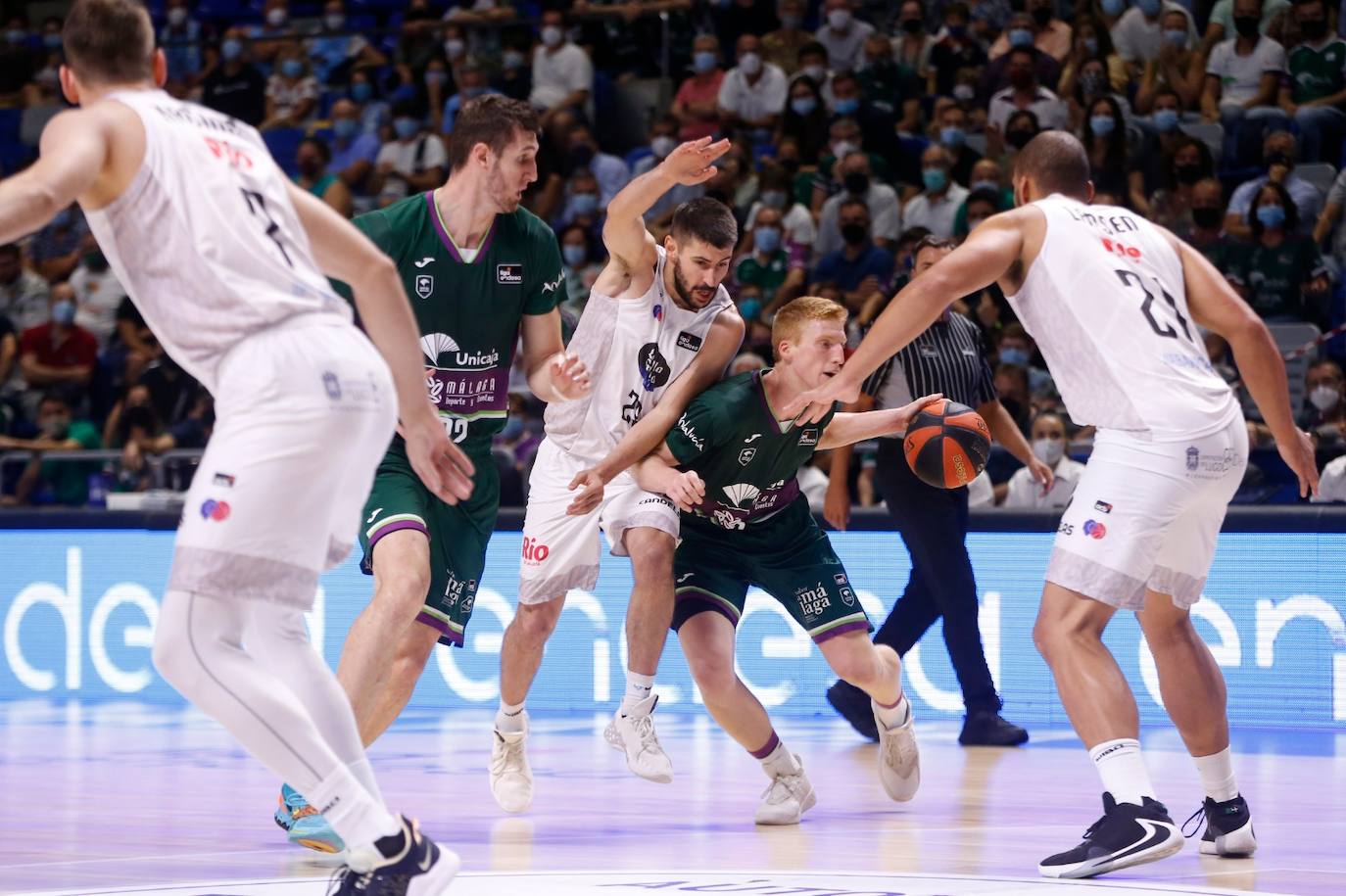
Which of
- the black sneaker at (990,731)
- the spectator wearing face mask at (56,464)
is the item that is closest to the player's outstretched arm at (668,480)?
the black sneaker at (990,731)

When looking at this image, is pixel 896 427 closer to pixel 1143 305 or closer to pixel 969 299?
pixel 1143 305

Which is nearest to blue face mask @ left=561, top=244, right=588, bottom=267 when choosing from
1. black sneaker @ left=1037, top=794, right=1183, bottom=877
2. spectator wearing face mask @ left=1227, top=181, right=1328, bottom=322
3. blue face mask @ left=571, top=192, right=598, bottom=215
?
blue face mask @ left=571, top=192, right=598, bottom=215

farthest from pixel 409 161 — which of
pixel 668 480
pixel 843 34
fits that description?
pixel 668 480

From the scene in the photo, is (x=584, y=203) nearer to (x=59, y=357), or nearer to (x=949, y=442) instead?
(x=59, y=357)

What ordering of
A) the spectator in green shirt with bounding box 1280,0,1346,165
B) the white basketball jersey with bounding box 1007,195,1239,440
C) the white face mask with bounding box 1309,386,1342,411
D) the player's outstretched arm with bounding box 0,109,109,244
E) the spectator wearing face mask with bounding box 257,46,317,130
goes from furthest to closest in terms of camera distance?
the spectator wearing face mask with bounding box 257,46,317,130 → the spectator in green shirt with bounding box 1280,0,1346,165 → the white face mask with bounding box 1309,386,1342,411 → the white basketball jersey with bounding box 1007,195,1239,440 → the player's outstretched arm with bounding box 0,109,109,244

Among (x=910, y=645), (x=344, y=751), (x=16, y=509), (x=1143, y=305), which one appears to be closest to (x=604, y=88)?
(x=16, y=509)

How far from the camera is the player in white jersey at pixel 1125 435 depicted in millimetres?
4824

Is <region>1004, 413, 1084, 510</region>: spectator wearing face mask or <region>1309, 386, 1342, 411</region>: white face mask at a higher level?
<region>1309, 386, 1342, 411</region>: white face mask

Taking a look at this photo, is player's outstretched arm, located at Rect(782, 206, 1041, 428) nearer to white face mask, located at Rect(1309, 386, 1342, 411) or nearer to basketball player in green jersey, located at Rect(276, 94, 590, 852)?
basketball player in green jersey, located at Rect(276, 94, 590, 852)

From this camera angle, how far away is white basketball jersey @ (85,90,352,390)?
3.70 m

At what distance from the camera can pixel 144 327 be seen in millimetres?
14969

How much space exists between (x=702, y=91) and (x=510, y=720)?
930cm

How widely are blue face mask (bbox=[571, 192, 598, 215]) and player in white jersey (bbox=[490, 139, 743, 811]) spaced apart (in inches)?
298

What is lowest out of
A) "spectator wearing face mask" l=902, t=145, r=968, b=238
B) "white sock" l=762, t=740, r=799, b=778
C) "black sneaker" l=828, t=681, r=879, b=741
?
"black sneaker" l=828, t=681, r=879, b=741
